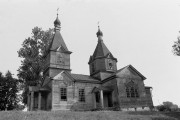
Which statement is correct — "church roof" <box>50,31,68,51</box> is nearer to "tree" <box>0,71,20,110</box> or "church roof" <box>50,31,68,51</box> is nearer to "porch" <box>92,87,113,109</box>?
"porch" <box>92,87,113,109</box>

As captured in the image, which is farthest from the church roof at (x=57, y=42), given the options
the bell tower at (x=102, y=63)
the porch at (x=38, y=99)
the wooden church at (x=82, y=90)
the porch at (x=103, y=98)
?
the porch at (x=103, y=98)

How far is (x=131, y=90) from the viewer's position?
26.1 m

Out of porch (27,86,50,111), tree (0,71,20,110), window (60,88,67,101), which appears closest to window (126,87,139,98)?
Result: window (60,88,67,101)

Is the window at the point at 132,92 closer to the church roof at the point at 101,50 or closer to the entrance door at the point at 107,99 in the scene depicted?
the entrance door at the point at 107,99

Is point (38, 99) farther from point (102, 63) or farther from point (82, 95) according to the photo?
point (102, 63)

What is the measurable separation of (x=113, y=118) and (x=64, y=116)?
440cm

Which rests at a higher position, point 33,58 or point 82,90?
point 33,58

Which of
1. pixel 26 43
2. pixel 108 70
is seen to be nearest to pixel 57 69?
pixel 108 70

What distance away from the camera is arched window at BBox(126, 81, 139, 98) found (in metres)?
25.7

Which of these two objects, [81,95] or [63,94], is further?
[81,95]

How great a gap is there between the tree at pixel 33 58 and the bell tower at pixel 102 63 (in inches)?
368

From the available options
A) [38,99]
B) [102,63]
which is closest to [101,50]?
[102,63]

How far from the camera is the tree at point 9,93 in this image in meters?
33.7

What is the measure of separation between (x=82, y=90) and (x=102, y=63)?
6.91m
